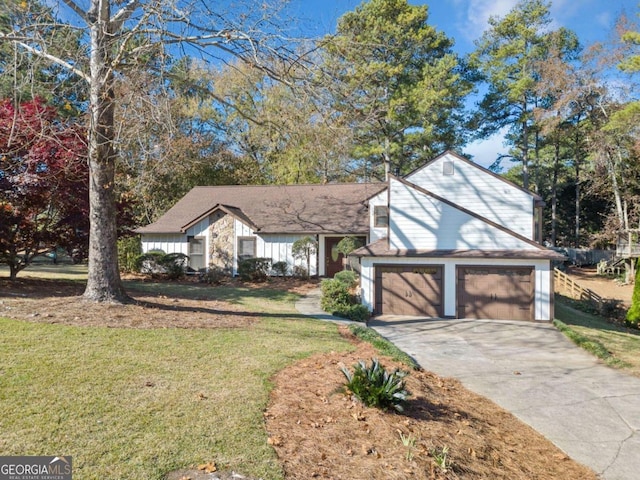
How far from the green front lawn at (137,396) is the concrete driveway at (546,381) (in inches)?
115

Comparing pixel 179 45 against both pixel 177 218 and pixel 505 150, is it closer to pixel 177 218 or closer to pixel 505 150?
pixel 177 218

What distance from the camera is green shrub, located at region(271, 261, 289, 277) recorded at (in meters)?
20.2

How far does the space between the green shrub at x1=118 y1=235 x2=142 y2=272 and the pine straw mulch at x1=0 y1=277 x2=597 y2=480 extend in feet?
54.5

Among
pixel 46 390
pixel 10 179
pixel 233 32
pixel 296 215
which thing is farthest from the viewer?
pixel 296 215

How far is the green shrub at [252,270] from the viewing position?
1934 cm

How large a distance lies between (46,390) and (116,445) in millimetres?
1632

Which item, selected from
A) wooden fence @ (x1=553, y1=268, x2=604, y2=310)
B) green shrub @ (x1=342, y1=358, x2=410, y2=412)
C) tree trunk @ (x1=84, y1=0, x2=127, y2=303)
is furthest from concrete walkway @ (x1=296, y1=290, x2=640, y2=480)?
wooden fence @ (x1=553, y1=268, x2=604, y2=310)

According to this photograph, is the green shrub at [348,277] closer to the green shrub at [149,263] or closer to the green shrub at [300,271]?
the green shrub at [300,271]

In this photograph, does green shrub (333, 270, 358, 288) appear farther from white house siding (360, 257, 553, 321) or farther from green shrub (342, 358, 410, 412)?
green shrub (342, 358, 410, 412)

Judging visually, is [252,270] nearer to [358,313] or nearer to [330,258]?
[330,258]

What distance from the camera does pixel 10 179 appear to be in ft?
35.9

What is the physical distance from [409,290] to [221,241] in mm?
11169

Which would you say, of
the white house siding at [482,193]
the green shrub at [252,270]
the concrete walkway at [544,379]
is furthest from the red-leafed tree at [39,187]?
the white house siding at [482,193]

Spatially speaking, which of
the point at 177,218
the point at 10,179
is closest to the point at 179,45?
the point at 10,179
